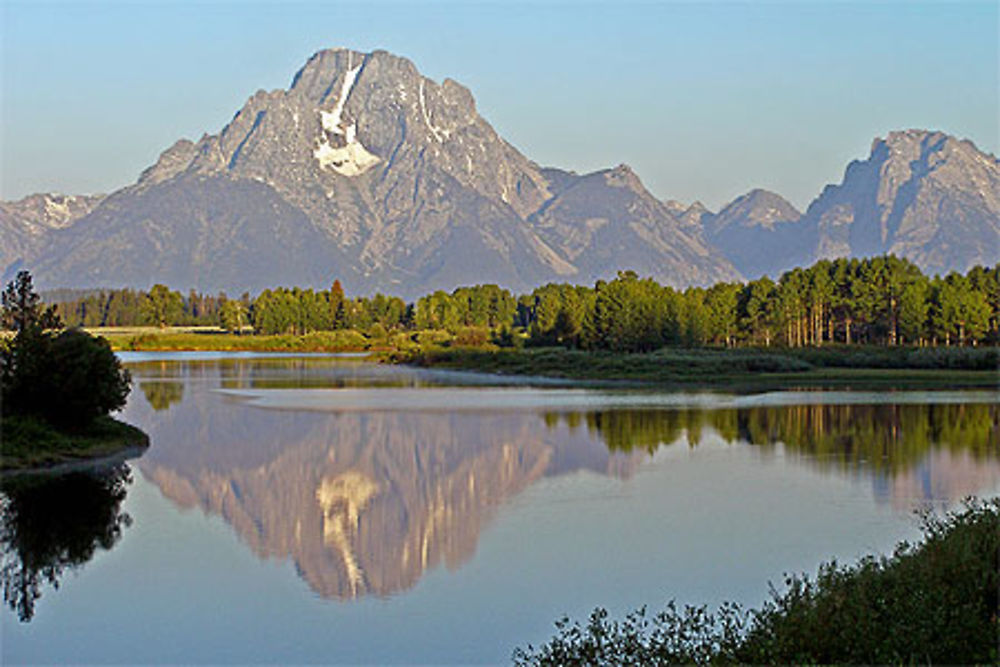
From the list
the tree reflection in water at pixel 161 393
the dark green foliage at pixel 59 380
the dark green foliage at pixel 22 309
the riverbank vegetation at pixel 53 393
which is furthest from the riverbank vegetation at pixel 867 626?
the tree reflection in water at pixel 161 393

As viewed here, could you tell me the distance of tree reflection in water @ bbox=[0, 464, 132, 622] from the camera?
24422 mm

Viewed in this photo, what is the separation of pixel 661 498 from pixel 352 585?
12137 millimetres

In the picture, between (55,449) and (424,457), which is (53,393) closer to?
(55,449)

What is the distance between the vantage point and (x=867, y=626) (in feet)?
49.0

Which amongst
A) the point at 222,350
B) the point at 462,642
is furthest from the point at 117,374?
the point at 222,350

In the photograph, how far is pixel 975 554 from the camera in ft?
58.1

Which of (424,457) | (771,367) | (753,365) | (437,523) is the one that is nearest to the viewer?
(437,523)

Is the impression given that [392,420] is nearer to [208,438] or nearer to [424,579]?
[208,438]

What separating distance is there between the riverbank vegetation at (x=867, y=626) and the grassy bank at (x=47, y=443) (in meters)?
23.5

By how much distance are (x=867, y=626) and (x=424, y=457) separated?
2992cm

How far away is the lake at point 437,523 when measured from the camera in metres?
21.1

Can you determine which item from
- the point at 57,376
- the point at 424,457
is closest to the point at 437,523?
the point at 424,457

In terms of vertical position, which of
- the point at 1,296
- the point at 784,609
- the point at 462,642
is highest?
the point at 1,296

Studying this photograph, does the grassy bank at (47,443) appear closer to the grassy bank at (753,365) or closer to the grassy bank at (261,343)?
the grassy bank at (753,365)
